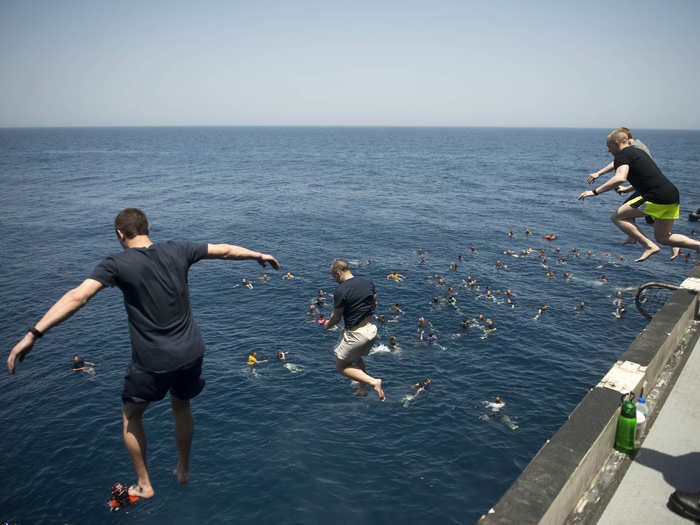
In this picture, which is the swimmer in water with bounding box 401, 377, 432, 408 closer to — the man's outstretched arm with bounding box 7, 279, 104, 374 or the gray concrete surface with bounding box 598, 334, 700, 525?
the gray concrete surface with bounding box 598, 334, 700, 525

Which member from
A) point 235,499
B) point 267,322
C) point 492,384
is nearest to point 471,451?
point 492,384

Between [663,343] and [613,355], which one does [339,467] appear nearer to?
[663,343]

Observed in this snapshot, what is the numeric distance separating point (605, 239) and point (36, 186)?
109 m

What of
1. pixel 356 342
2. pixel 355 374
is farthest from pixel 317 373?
pixel 356 342

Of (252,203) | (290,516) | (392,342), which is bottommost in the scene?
(290,516)

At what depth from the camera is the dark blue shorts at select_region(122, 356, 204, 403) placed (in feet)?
14.7

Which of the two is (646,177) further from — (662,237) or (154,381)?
(154,381)

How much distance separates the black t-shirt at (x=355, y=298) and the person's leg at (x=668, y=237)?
5.69 m

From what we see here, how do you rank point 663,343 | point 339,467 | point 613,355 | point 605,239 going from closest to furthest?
point 663,343 → point 339,467 → point 613,355 → point 605,239

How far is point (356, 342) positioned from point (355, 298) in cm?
86

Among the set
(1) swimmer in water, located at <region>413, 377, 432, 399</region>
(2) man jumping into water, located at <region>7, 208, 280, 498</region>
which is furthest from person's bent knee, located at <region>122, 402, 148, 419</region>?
(1) swimmer in water, located at <region>413, 377, 432, 399</region>

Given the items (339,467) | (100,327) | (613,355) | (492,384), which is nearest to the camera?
(339,467)

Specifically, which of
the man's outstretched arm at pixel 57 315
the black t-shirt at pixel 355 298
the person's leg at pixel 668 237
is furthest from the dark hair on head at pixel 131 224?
the person's leg at pixel 668 237

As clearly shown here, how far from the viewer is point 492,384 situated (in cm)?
2541
